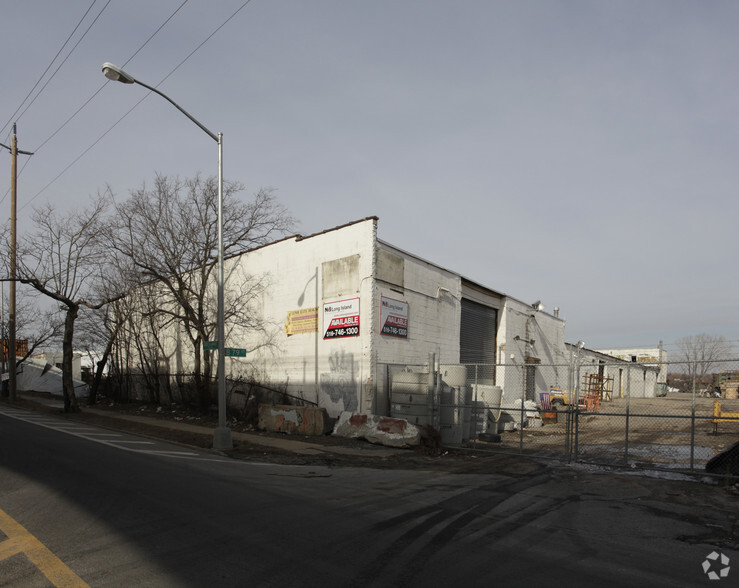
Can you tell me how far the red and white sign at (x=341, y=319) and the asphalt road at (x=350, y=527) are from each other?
7828 mm

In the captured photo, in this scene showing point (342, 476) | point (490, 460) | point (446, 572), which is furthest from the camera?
point (490, 460)

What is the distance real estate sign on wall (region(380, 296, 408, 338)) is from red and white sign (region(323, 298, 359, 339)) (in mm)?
926

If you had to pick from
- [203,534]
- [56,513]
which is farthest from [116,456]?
[203,534]

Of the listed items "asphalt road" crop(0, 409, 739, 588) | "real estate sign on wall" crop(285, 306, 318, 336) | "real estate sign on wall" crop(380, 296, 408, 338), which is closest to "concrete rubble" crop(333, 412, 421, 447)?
"real estate sign on wall" crop(380, 296, 408, 338)

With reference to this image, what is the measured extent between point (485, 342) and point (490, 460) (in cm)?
1339

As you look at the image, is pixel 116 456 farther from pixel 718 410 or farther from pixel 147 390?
pixel 147 390

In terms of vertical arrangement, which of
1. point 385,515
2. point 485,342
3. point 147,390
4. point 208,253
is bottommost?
point 147,390

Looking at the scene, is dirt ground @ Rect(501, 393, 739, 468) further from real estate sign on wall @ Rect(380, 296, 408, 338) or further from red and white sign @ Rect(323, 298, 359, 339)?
red and white sign @ Rect(323, 298, 359, 339)

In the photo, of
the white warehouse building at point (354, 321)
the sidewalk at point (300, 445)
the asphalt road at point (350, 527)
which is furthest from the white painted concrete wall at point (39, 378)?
the asphalt road at point (350, 527)

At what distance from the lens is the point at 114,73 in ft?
39.2

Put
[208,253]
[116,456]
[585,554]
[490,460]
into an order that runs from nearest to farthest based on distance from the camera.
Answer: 1. [585,554]
2. [116,456]
3. [490,460]
4. [208,253]

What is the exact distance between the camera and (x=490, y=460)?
12.8 m

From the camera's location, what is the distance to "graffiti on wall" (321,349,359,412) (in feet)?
58.6

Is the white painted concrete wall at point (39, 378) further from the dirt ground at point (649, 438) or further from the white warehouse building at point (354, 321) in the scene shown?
the dirt ground at point (649, 438)
